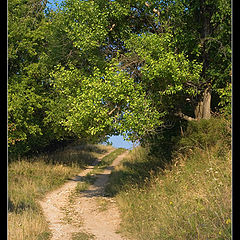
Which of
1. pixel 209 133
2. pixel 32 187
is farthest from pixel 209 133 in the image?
pixel 32 187

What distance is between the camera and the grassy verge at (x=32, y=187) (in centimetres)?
933

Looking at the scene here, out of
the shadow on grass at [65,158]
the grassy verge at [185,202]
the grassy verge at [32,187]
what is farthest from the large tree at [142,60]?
the shadow on grass at [65,158]

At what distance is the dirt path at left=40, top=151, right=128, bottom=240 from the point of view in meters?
9.91

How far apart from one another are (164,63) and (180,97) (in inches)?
134

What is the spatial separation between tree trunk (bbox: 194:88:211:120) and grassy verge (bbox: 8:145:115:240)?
26.3 feet

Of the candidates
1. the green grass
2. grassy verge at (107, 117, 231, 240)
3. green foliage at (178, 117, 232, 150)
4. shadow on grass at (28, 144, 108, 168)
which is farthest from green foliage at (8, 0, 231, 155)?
shadow on grass at (28, 144, 108, 168)

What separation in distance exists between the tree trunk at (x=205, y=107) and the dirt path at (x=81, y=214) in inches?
222

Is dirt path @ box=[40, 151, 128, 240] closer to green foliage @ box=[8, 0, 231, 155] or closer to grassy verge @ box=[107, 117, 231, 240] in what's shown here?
grassy verge @ box=[107, 117, 231, 240]

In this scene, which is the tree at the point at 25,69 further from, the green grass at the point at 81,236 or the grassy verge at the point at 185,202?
the green grass at the point at 81,236

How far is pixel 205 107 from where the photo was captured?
43.4ft

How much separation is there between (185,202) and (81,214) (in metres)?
5.70

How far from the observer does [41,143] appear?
23.7m
